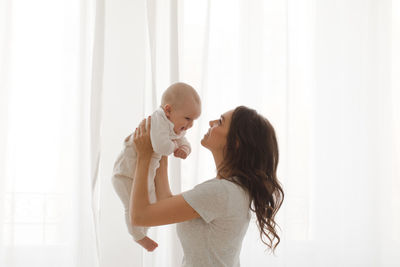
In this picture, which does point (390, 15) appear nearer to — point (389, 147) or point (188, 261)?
point (389, 147)

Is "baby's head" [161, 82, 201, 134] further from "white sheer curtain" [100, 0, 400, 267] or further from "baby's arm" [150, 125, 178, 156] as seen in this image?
"white sheer curtain" [100, 0, 400, 267]

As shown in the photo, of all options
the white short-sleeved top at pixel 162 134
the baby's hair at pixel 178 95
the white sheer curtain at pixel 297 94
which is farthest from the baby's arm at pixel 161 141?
the white sheer curtain at pixel 297 94

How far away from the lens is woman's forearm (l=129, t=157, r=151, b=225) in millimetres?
1382

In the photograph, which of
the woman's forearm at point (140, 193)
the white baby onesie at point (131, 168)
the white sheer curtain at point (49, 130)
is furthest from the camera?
the white sheer curtain at point (49, 130)

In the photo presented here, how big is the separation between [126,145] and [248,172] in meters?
0.44

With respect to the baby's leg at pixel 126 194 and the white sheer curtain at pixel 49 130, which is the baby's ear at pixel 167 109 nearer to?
the baby's leg at pixel 126 194

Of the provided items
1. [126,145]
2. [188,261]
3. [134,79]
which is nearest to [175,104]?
[126,145]

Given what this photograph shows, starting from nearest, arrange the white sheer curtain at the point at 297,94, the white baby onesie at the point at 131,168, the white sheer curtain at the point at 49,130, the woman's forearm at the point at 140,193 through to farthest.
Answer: the woman's forearm at the point at 140,193 → the white baby onesie at the point at 131,168 → the white sheer curtain at the point at 49,130 → the white sheer curtain at the point at 297,94

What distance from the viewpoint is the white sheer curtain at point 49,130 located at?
2291 mm

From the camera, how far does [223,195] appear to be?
1400 mm

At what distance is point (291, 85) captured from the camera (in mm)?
2744

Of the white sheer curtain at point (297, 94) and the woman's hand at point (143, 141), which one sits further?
the white sheer curtain at point (297, 94)

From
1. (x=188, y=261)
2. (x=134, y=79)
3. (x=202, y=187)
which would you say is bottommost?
(x=188, y=261)

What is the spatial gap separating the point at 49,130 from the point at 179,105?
1095 millimetres
